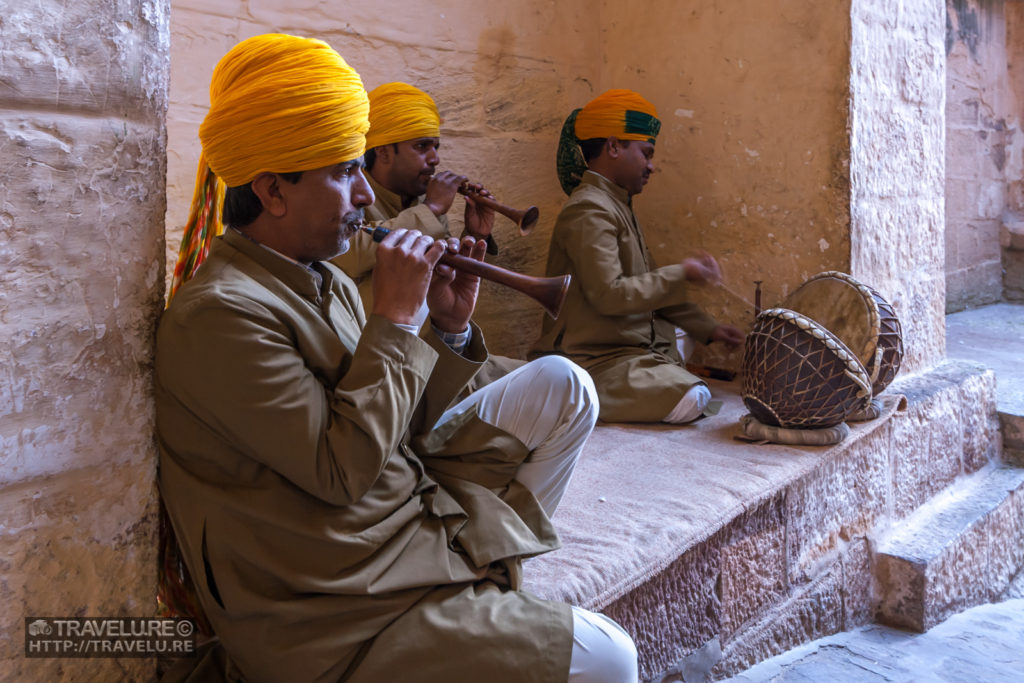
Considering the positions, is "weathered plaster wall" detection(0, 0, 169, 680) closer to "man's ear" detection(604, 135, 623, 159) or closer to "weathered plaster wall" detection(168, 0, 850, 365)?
"weathered plaster wall" detection(168, 0, 850, 365)

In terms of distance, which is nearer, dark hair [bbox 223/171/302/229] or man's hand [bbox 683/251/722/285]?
dark hair [bbox 223/171/302/229]

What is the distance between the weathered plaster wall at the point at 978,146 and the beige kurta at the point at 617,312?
362 cm

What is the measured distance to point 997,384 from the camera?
469cm

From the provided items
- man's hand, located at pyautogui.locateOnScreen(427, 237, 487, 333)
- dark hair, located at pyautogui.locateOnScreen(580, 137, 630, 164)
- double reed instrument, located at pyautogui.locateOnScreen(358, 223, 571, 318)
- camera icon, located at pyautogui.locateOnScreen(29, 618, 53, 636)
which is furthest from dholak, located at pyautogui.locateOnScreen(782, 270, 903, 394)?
camera icon, located at pyautogui.locateOnScreen(29, 618, 53, 636)

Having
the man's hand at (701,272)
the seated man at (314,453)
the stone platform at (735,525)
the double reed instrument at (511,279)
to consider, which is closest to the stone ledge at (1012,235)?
the stone platform at (735,525)

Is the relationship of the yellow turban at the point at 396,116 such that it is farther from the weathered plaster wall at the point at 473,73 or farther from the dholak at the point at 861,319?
the dholak at the point at 861,319

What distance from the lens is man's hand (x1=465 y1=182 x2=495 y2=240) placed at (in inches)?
125

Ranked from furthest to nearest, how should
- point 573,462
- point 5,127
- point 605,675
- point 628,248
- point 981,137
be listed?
point 981,137
point 628,248
point 573,462
point 605,675
point 5,127

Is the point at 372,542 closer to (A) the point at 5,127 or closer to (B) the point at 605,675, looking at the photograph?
(B) the point at 605,675

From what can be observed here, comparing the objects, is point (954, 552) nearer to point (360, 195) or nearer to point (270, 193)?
point (360, 195)

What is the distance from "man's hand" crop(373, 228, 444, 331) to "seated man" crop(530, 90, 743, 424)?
189cm

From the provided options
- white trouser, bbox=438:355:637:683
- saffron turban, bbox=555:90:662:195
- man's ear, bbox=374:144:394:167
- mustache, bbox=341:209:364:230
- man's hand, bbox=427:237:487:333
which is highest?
saffron turban, bbox=555:90:662:195

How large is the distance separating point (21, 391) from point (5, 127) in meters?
0.41

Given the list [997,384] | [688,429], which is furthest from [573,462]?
[997,384]
